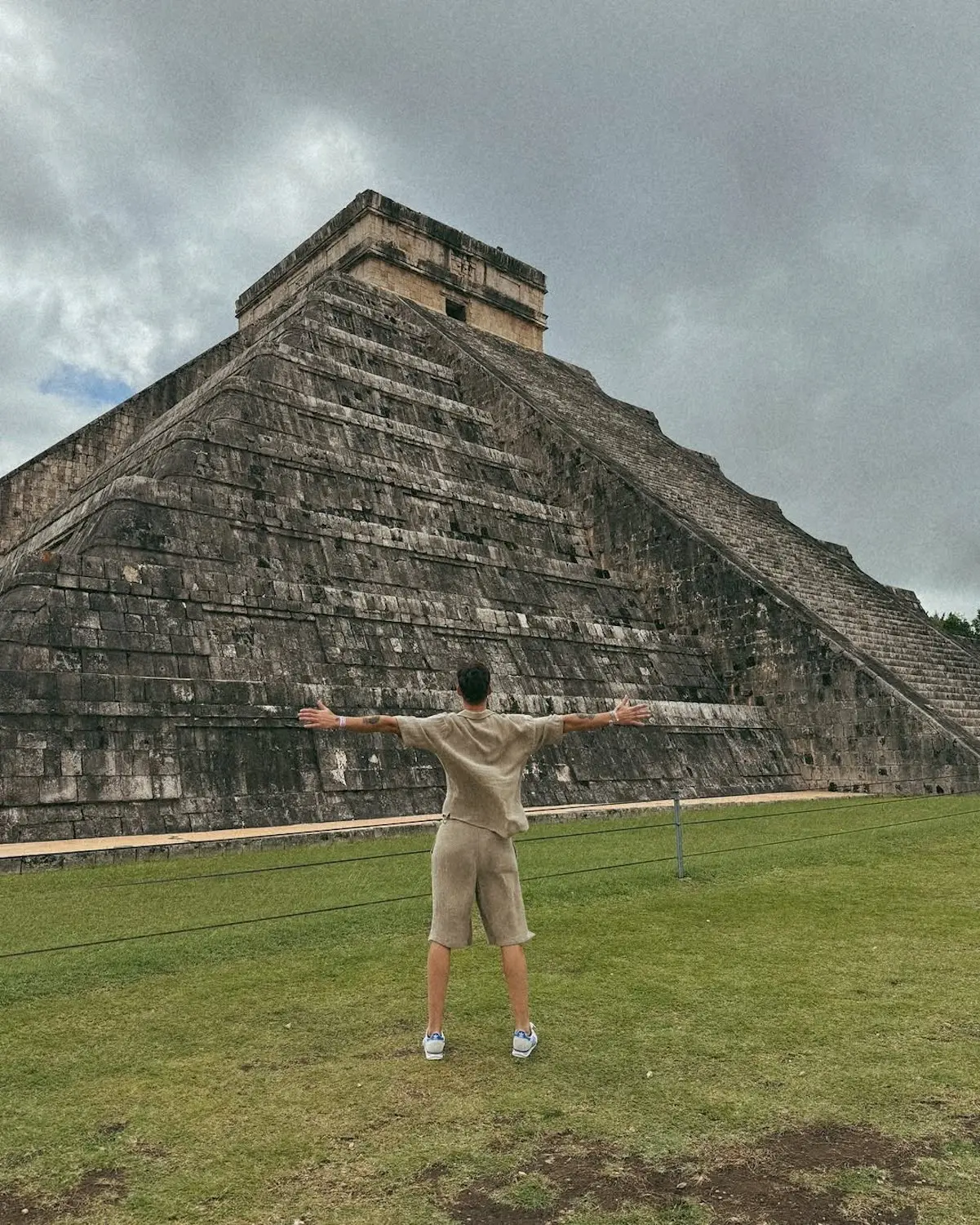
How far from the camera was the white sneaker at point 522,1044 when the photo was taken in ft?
11.8

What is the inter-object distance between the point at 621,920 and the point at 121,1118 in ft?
11.7

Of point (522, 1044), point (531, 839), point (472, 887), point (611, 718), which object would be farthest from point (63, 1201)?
point (531, 839)

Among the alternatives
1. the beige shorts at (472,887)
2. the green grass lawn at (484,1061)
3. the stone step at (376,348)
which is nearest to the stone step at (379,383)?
the stone step at (376,348)

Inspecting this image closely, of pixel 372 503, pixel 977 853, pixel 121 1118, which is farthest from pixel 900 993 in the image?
pixel 372 503

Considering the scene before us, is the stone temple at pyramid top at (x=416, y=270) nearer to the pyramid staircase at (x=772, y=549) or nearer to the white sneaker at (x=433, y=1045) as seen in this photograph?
the pyramid staircase at (x=772, y=549)

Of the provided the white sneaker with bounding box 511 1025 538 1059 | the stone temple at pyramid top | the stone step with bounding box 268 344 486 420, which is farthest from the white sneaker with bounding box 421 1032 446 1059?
the stone temple at pyramid top

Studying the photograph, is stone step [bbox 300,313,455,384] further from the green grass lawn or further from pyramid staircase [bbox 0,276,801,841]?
the green grass lawn

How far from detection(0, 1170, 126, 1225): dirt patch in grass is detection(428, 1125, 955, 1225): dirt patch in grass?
934 mm

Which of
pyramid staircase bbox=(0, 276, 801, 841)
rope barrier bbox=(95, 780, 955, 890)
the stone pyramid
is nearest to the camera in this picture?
rope barrier bbox=(95, 780, 955, 890)

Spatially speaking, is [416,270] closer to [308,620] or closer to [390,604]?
[390,604]

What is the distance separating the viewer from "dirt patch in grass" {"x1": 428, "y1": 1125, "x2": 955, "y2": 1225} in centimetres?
250

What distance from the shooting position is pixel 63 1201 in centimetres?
261

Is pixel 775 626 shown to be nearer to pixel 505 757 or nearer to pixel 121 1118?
pixel 505 757

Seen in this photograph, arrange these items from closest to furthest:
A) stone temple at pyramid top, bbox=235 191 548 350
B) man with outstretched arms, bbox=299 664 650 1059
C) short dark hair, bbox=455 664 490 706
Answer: man with outstretched arms, bbox=299 664 650 1059 < short dark hair, bbox=455 664 490 706 < stone temple at pyramid top, bbox=235 191 548 350
